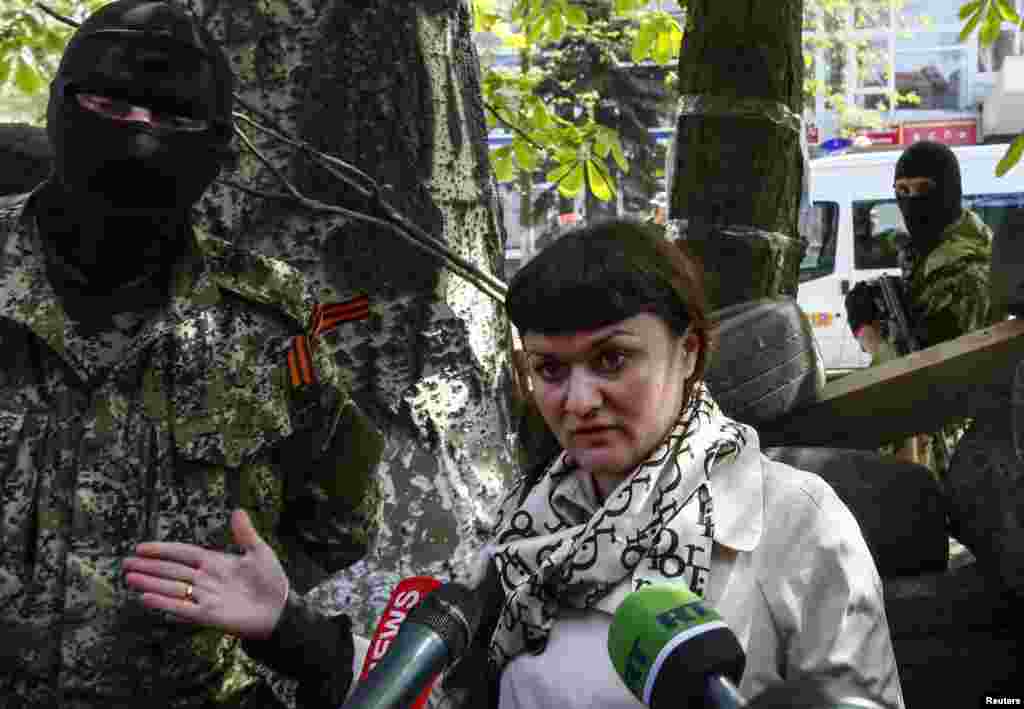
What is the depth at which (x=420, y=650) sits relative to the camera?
5.21 feet

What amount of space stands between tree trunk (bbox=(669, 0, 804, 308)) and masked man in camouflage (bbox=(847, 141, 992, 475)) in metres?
2.13

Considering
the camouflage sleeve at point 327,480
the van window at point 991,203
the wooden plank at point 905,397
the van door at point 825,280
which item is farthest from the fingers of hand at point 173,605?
the van window at point 991,203

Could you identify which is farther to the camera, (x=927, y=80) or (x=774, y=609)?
(x=927, y=80)

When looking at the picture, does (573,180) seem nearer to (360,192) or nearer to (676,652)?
(360,192)

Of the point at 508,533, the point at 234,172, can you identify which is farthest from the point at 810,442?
the point at 508,533

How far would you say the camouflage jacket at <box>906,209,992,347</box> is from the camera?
250 inches

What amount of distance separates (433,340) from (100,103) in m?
1.38

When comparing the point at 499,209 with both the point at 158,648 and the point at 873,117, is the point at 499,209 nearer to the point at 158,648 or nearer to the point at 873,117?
the point at 158,648

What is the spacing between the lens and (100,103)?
2.35 meters

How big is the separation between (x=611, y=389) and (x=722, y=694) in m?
0.76

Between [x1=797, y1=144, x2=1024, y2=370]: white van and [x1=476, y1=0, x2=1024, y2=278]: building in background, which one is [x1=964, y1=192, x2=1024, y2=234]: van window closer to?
[x1=797, y1=144, x2=1024, y2=370]: white van

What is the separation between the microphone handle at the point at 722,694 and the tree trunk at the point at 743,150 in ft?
10.2

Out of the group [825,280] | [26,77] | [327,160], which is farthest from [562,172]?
[825,280]

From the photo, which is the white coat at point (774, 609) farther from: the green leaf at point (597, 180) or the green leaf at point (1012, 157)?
the green leaf at point (597, 180)
